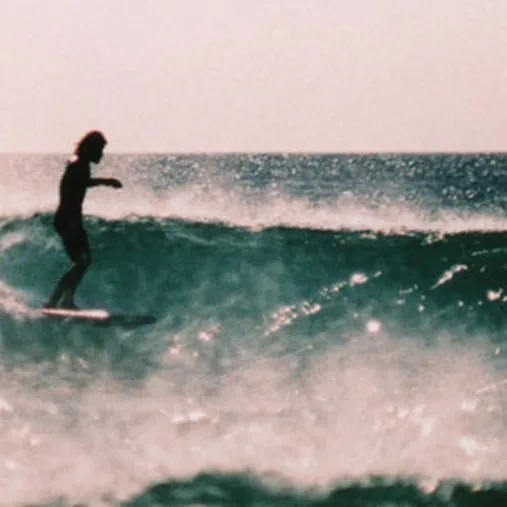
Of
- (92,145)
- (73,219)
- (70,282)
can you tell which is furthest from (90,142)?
(70,282)

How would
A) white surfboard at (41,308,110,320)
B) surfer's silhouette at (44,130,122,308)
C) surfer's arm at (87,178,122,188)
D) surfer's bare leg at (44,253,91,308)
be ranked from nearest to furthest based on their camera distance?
surfer's arm at (87,178,122,188) < surfer's silhouette at (44,130,122,308) < surfer's bare leg at (44,253,91,308) < white surfboard at (41,308,110,320)

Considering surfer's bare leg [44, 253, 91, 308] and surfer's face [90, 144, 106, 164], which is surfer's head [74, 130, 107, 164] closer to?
surfer's face [90, 144, 106, 164]

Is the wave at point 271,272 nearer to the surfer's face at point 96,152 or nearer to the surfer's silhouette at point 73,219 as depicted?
the surfer's silhouette at point 73,219

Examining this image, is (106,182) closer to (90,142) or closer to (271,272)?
(90,142)

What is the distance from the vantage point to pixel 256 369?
7.04m

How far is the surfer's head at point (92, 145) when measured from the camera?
6.75m

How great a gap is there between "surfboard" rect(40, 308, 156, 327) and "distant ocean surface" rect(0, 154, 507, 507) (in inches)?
4.9

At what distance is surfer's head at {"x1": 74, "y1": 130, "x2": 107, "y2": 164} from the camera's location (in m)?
6.75

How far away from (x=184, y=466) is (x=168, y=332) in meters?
3.32

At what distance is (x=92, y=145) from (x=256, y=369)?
2533 mm

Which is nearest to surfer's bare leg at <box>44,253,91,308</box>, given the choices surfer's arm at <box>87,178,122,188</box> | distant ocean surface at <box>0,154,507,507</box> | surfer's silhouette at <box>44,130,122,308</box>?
surfer's silhouette at <box>44,130,122,308</box>

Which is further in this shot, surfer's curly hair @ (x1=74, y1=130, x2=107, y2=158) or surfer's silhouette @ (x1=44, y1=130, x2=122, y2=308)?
surfer's silhouette @ (x1=44, y1=130, x2=122, y2=308)

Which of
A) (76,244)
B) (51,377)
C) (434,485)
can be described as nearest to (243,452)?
(434,485)

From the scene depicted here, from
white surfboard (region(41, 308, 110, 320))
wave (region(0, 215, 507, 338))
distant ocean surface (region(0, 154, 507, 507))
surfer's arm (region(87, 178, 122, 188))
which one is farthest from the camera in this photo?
wave (region(0, 215, 507, 338))
